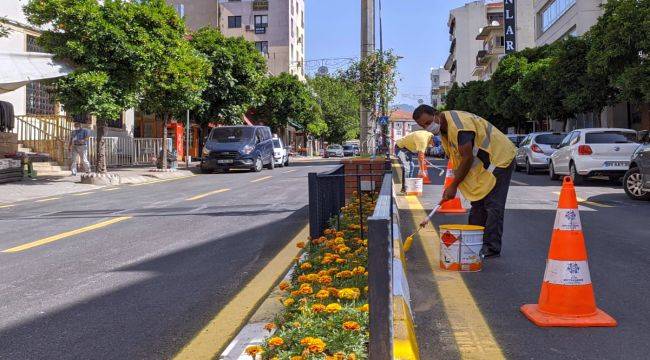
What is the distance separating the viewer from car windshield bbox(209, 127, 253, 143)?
24797 mm

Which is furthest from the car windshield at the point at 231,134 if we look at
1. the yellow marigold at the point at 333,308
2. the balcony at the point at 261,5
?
the balcony at the point at 261,5

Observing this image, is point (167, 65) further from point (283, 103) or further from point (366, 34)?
point (283, 103)

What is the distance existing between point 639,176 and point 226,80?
22.4 meters

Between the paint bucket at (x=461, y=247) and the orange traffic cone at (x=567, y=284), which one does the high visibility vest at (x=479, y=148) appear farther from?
the orange traffic cone at (x=567, y=284)

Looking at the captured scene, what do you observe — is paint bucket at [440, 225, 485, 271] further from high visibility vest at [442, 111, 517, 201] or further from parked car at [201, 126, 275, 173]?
parked car at [201, 126, 275, 173]

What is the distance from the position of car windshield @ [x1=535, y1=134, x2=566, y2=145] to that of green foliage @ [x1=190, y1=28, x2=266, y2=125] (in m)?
15.8

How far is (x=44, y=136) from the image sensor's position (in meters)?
22.1

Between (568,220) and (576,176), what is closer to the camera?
(568,220)

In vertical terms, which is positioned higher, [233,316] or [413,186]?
[413,186]

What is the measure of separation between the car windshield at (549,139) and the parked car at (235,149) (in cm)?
1050

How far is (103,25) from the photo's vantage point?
16.9m

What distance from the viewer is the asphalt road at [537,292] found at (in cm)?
346

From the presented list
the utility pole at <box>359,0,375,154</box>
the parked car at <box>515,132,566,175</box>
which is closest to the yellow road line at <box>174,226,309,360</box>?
the utility pole at <box>359,0,375,154</box>

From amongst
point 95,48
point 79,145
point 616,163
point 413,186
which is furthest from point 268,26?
point 413,186
